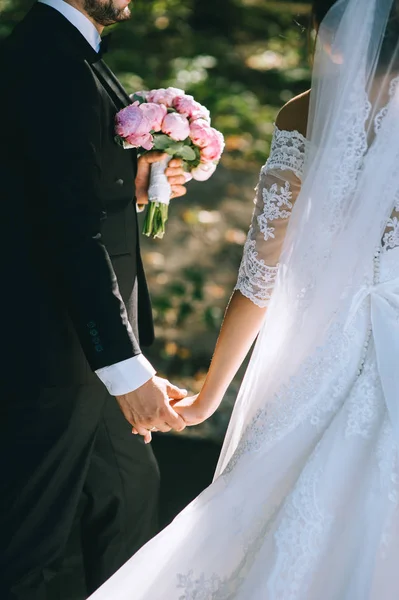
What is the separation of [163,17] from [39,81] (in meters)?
7.14

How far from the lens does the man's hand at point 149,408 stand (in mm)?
2291

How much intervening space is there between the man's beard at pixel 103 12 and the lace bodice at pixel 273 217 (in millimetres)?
571

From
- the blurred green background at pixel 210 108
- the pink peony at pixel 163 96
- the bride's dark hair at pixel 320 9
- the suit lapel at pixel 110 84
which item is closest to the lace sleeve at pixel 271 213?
the bride's dark hair at pixel 320 9

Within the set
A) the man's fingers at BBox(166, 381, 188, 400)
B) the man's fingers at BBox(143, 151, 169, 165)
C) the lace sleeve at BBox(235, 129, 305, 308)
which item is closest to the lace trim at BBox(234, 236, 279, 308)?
the lace sleeve at BBox(235, 129, 305, 308)

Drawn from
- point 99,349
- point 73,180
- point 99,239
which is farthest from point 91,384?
Answer: point 73,180

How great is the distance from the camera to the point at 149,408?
2314 mm

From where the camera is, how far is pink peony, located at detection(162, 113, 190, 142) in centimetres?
259

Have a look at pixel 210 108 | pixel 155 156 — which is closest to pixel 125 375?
pixel 155 156

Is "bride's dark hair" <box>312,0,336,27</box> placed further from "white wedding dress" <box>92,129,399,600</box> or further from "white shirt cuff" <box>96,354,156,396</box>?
"white shirt cuff" <box>96,354,156,396</box>

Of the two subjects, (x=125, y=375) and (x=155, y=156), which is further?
(x=155, y=156)

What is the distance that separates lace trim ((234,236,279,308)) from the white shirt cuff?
35 cm

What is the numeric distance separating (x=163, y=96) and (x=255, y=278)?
751 mm

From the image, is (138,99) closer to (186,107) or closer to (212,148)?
(186,107)

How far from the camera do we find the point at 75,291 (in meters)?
2.18
